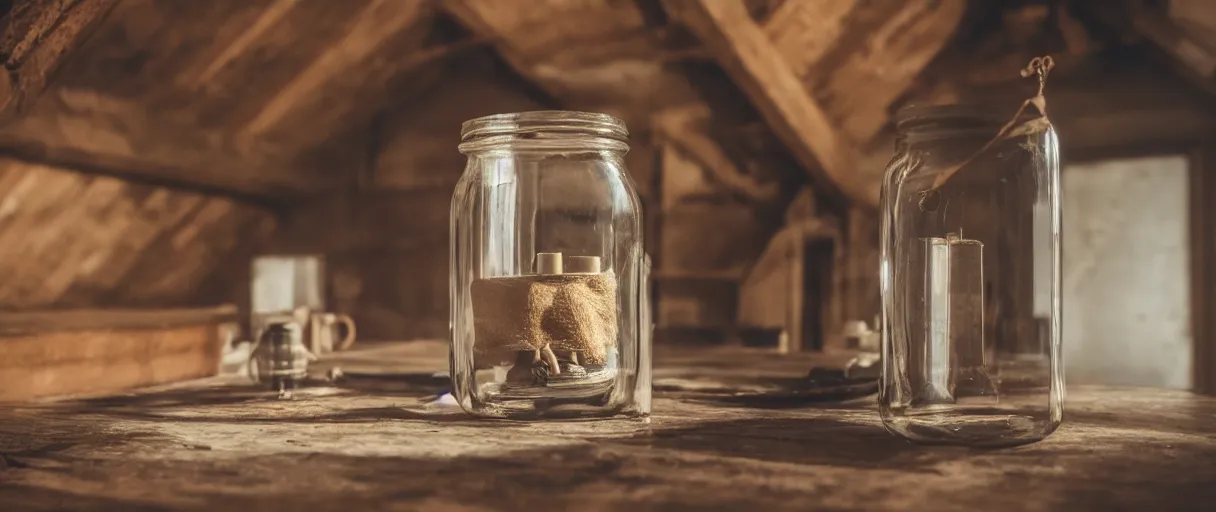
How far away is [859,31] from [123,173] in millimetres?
2105

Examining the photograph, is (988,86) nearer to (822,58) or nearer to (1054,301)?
(822,58)

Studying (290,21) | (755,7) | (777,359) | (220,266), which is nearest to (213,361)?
(777,359)

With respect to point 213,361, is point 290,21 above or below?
above

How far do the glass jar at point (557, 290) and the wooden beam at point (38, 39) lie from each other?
69 centimetres

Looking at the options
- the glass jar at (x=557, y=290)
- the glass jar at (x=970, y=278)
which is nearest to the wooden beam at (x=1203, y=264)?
the glass jar at (x=970, y=278)

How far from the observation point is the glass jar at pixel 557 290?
0.92 m

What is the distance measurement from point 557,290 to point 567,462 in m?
0.22

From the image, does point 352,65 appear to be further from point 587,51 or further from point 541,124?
point 541,124

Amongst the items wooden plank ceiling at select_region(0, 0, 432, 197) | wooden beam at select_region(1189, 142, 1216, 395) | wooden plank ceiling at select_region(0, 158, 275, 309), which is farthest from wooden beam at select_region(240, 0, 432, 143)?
wooden beam at select_region(1189, 142, 1216, 395)

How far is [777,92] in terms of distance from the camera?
9.07ft

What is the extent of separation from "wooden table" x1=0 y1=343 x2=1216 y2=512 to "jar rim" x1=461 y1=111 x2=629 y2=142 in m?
0.29

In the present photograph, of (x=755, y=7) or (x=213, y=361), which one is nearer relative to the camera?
(x=213, y=361)

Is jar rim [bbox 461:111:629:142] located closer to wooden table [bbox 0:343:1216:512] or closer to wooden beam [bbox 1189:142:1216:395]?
wooden table [bbox 0:343:1216:512]

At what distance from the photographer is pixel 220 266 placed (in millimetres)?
3617
